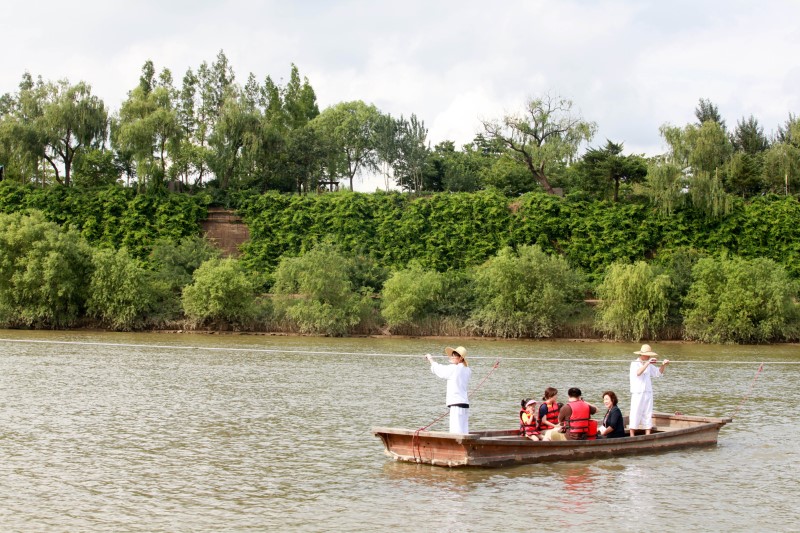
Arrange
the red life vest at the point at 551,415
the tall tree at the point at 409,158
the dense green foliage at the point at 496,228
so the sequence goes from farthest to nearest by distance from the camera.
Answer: the tall tree at the point at 409,158 → the dense green foliage at the point at 496,228 → the red life vest at the point at 551,415

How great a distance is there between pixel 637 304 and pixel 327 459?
33280 millimetres

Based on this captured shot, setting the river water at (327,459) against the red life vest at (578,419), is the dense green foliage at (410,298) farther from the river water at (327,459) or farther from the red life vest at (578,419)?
the red life vest at (578,419)

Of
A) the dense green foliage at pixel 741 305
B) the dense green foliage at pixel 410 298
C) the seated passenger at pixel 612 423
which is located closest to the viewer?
the seated passenger at pixel 612 423

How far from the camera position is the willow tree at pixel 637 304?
46.4 metres

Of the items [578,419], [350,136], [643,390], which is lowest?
[578,419]

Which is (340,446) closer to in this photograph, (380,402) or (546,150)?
(380,402)

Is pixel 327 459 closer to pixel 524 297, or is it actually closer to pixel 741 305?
pixel 524 297

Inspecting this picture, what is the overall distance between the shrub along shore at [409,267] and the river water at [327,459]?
1444cm

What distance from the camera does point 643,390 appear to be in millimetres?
17453

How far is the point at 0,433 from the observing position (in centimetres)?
1864

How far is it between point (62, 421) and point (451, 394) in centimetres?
966

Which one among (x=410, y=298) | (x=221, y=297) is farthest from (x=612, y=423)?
(x=221, y=297)

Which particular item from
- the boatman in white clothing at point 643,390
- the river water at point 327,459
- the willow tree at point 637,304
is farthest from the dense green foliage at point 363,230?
the boatman in white clothing at point 643,390

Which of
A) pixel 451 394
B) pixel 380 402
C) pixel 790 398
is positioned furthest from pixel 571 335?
pixel 451 394
